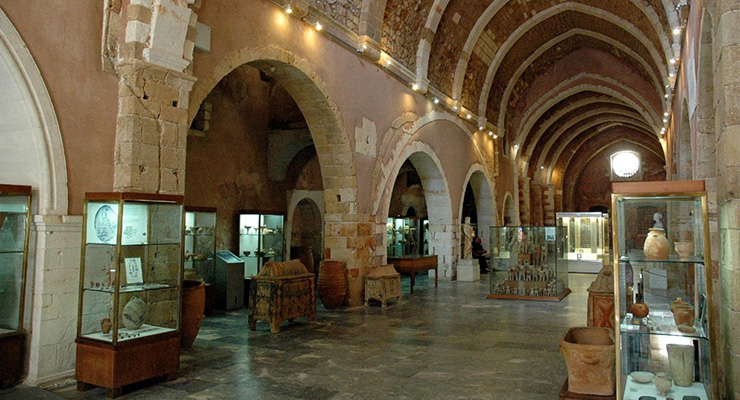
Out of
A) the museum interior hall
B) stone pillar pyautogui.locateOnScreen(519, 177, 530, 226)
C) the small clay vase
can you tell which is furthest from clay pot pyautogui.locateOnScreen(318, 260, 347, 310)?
stone pillar pyautogui.locateOnScreen(519, 177, 530, 226)

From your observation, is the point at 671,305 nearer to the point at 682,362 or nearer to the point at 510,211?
the point at 682,362

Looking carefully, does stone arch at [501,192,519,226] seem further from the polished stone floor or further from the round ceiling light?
the round ceiling light

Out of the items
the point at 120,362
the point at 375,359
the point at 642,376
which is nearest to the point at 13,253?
the point at 120,362

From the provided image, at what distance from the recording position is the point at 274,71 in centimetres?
753

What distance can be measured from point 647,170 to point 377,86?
22844 millimetres

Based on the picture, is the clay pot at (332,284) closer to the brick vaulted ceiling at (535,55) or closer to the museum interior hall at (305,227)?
the museum interior hall at (305,227)

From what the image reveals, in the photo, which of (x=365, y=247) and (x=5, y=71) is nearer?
(x=5, y=71)

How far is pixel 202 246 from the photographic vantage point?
8.00 metres

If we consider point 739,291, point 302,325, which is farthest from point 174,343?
point 739,291

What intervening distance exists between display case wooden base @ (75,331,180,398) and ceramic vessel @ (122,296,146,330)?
0.19m

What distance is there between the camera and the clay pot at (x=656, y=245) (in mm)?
3377

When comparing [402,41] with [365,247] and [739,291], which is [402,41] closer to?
[365,247]

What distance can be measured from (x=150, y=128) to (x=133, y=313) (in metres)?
1.74

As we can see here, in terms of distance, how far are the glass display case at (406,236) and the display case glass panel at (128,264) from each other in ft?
29.8
